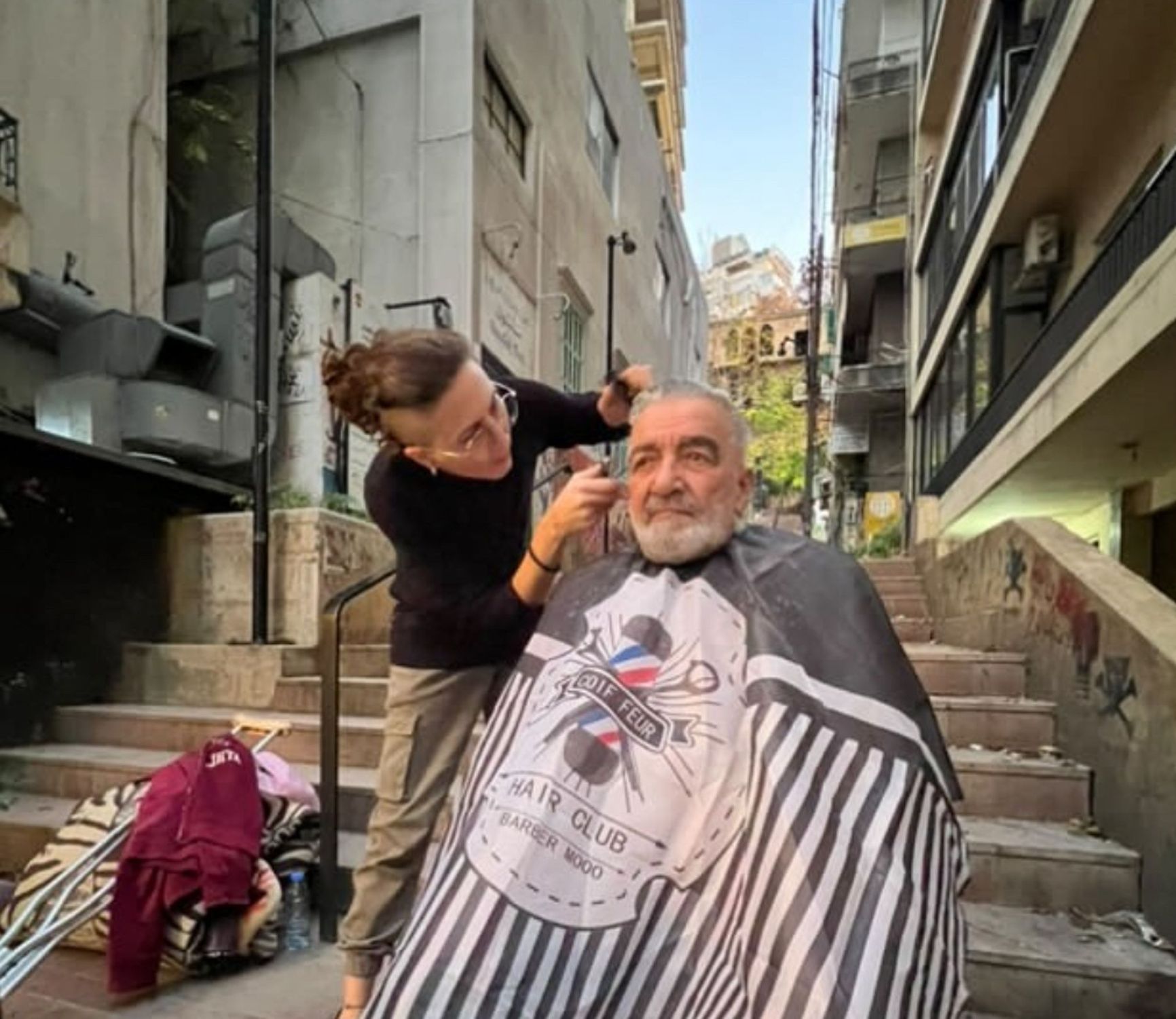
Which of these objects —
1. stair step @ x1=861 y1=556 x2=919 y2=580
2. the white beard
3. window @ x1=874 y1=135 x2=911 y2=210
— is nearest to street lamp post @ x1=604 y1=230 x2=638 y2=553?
the white beard

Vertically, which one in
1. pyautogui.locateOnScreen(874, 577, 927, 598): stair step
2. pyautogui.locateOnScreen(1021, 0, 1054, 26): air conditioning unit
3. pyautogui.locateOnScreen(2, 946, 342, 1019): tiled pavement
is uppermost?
pyautogui.locateOnScreen(1021, 0, 1054, 26): air conditioning unit

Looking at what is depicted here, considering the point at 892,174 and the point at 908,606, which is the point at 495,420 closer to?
the point at 908,606

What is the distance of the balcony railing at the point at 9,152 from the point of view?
150 inches

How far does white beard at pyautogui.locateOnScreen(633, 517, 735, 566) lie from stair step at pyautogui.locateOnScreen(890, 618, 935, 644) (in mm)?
3287

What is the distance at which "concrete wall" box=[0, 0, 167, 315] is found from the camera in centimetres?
417

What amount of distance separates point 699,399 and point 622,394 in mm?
247

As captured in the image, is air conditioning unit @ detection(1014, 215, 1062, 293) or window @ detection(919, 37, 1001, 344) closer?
air conditioning unit @ detection(1014, 215, 1062, 293)

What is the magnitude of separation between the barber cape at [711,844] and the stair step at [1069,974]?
2.77 ft

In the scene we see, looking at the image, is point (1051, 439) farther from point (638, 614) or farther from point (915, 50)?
point (915, 50)

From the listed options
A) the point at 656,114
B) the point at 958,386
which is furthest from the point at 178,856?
the point at 656,114

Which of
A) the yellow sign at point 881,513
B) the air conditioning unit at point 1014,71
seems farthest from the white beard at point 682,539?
the yellow sign at point 881,513

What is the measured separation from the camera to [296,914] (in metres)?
2.01

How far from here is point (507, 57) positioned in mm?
6793

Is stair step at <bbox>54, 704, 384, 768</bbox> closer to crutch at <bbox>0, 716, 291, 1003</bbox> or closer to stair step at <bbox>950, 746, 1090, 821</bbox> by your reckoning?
crutch at <bbox>0, 716, 291, 1003</bbox>
